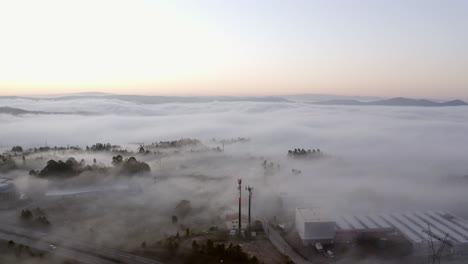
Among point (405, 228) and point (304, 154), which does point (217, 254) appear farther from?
point (304, 154)

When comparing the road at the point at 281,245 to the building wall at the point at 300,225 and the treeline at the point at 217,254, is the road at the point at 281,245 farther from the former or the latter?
the treeline at the point at 217,254

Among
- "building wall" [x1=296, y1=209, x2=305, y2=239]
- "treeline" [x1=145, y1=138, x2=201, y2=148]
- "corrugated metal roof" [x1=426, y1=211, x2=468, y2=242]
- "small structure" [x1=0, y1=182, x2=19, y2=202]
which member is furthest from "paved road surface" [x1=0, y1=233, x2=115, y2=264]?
"treeline" [x1=145, y1=138, x2=201, y2=148]

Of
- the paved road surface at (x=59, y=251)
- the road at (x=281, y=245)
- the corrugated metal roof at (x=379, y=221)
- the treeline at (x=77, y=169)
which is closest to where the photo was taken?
the paved road surface at (x=59, y=251)

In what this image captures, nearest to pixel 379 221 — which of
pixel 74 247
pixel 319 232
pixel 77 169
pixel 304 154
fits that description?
pixel 319 232

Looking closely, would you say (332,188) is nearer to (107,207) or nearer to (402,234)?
(402,234)

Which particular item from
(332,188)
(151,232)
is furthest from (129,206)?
(332,188)

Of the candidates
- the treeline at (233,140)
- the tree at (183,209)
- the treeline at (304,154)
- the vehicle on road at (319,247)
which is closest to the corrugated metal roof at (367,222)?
the vehicle on road at (319,247)

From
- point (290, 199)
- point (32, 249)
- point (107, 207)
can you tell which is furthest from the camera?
point (290, 199)
